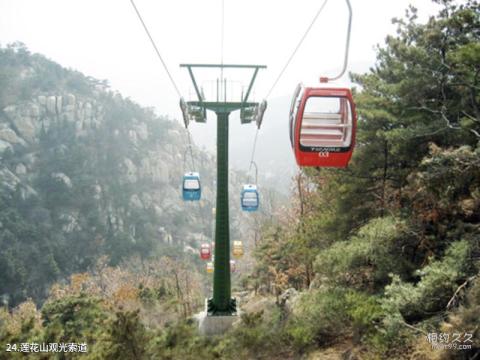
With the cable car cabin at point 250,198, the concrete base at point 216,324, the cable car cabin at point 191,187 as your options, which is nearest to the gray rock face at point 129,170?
the concrete base at point 216,324

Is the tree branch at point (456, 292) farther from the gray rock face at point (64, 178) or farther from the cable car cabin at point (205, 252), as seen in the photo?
the gray rock face at point (64, 178)

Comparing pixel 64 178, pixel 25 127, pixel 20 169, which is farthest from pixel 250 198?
pixel 25 127

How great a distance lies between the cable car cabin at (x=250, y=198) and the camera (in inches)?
490

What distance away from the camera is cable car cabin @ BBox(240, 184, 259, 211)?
1245 centimetres

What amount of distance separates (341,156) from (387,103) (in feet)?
19.3

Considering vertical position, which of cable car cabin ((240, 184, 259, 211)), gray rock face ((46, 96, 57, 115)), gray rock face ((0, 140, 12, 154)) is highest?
gray rock face ((46, 96, 57, 115))

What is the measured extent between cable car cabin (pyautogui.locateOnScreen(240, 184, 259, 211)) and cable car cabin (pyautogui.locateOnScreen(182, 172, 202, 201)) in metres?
1.65

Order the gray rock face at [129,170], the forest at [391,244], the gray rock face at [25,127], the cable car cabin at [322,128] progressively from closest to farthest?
the cable car cabin at [322,128], the forest at [391,244], the gray rock face at [25,127], the gray rock face at [129,170]

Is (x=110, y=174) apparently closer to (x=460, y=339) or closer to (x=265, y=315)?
(x=265, y=315)

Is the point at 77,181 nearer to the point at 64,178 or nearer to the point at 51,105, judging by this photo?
the point at 64,178

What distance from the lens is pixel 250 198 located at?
12.5m

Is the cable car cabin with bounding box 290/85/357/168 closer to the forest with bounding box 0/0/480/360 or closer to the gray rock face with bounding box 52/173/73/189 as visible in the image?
the forest with bounding box 0/0/480/360

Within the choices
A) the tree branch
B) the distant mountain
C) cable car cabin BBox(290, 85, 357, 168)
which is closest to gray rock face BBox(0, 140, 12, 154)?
the distant mountain

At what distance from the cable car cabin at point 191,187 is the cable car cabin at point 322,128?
7.11m
